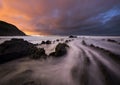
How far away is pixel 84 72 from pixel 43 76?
1.49 metres

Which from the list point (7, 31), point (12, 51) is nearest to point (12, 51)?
point (12, 51)

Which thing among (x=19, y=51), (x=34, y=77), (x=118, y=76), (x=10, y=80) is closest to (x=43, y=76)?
(x=34, y=77)

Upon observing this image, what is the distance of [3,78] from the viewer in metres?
3.32

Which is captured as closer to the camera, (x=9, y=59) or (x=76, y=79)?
(x=76, y=79)

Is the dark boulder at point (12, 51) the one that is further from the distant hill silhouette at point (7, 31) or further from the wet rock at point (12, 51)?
the distant hill silhouette at point (7, 31)

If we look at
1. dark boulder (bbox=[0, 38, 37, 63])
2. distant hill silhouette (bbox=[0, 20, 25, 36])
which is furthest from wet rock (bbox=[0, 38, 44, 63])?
distant hill silhouette (bbox=[0, 20, 25, 36])

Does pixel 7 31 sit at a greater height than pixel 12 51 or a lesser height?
greater

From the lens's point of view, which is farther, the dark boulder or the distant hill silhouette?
the distant hill silhouette

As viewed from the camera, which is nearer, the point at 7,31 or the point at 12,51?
the point at 12,51

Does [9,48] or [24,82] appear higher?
[9,48]

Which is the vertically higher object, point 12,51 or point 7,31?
point 7,31

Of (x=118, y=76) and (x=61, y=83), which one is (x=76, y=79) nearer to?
(x=61, y=83)

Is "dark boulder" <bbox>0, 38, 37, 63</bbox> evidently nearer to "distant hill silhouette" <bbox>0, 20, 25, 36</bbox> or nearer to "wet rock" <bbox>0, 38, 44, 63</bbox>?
"wet rock" <bbox>0, 38, 44, 63</bbox>

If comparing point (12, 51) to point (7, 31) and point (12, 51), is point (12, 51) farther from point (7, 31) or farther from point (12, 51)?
point (7, 31)
